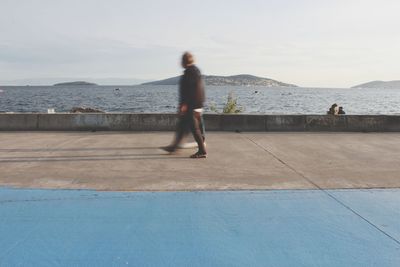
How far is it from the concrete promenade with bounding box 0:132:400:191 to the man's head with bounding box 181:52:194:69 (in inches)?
66.9

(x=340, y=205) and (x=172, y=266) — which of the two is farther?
(x=340, y=205)

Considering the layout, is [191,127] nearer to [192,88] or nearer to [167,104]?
[192,88]

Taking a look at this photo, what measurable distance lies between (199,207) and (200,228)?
61cm

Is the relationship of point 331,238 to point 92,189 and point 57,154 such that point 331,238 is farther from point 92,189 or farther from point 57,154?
point 57,154

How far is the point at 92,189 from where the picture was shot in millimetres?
5508

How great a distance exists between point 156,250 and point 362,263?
175 centimetres

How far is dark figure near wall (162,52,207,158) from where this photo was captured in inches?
291

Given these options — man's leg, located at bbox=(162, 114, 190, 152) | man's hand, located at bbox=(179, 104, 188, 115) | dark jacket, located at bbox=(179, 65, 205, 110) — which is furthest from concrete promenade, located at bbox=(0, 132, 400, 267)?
dark jacket, located at bbox=(179, 65, 205, 110)

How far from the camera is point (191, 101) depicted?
754 cm

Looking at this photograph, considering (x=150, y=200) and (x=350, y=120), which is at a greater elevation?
(x=350, y=120)

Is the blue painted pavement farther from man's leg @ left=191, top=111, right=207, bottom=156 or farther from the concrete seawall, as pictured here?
the concrete seawall

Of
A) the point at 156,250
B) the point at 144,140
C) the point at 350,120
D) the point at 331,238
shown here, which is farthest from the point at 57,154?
the point at 350,120

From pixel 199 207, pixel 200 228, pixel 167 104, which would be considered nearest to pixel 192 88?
pixel 199 207

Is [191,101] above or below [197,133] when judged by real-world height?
above
